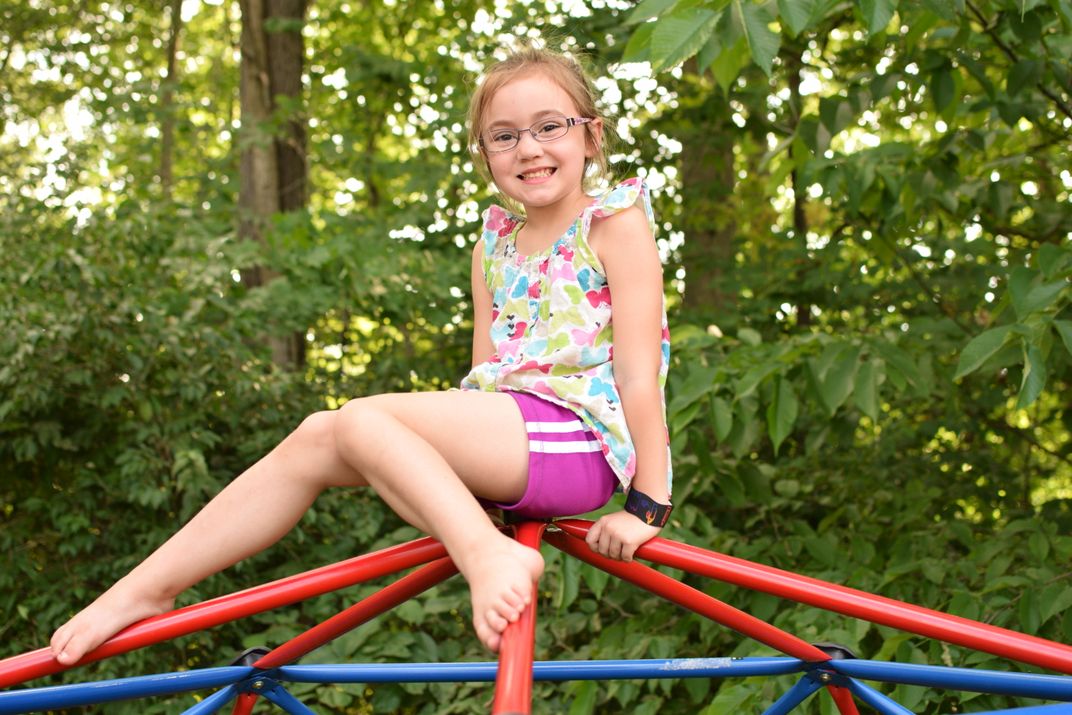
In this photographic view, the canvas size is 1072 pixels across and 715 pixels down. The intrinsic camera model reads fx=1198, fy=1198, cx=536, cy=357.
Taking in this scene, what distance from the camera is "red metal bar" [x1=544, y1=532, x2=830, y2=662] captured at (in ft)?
5.83

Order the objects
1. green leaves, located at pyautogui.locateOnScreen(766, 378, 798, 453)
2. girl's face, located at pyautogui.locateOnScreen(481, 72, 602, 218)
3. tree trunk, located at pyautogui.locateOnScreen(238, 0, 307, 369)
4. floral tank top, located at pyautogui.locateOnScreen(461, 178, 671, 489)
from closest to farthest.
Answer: floral tank top, located at pyautogui.locateOnScreen(461, 178, 671, 489) < girl's face, located at pyautogui.locateOnScreen(481, 72, 602, 218) < green leaves, located at pyautogui.locateOnScreen(766, 378, 798, 453) < tree trunk, located at pyautogui.locateOnScreen(238, 0, 307, 369)

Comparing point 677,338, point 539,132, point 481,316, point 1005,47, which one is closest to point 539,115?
point 539,132

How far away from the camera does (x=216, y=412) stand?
445cm

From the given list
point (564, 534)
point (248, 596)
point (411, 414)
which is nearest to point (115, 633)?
point (248, 596)

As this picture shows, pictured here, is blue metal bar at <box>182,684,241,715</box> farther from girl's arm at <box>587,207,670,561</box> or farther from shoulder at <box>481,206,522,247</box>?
shoulder at <box>481,206,522,247</box>

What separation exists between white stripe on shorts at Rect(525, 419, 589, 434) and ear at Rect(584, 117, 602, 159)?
1.62ft

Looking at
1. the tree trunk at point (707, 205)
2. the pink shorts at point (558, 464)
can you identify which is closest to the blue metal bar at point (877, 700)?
the pink shorts at point (558, 464)

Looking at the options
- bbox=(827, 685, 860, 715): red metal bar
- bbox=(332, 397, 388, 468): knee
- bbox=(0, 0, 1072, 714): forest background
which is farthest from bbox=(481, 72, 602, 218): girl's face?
bbox=(827, 685, 860, 715): red metal bar

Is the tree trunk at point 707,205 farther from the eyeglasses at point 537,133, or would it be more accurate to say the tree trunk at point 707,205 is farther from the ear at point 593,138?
the eyeglasses at point 537,133

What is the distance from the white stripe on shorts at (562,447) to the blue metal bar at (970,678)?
2.23 feet

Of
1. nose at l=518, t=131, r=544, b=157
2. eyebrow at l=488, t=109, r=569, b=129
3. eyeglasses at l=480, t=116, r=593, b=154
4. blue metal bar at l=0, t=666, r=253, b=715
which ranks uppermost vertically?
eyebrow at l=488, t=109, r=569, b=129

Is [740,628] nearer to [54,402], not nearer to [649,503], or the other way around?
[649,503]

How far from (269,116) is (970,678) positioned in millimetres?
5152

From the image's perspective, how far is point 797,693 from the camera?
2.27m
